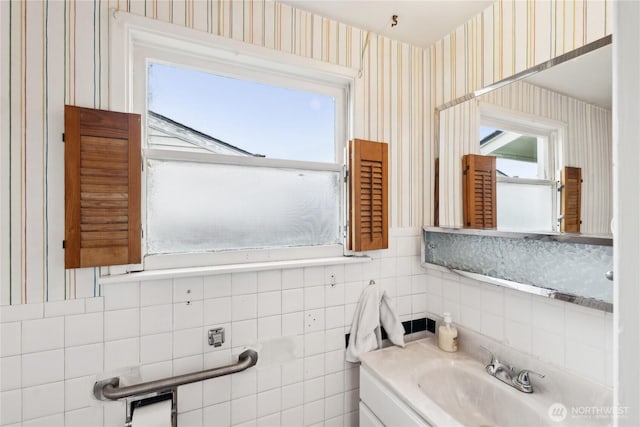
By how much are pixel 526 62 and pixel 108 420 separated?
208cm

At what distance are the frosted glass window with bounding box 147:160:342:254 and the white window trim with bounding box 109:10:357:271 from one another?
40 millimetres

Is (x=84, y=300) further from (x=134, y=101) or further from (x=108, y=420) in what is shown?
(x=134, y=101)

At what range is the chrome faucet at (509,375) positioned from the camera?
109cm

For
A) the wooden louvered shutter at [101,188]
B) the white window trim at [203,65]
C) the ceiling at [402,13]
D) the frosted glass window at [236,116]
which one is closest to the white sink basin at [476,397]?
the white window trim at [203,65]

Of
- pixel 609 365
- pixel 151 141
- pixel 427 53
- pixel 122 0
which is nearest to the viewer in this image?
pixel 609 365

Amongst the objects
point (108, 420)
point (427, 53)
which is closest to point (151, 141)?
point (108, 420)

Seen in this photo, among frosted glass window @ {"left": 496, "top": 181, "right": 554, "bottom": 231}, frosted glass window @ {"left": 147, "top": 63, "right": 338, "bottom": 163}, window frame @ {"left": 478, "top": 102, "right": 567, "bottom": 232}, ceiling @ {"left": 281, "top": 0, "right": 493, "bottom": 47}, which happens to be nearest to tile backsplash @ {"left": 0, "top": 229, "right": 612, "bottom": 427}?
frosted glass window @ {"left": 496, "top": 181, "right": 554, "bottom": 231}

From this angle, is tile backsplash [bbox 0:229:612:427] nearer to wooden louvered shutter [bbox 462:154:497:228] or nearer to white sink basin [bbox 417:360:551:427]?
white sink basin [bbox 417:360:551:427]

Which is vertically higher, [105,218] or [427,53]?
[427,53]

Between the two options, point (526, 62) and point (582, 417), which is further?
point (526, 62)

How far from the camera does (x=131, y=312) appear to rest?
1.04 metres

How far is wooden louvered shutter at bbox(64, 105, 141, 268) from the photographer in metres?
0.93

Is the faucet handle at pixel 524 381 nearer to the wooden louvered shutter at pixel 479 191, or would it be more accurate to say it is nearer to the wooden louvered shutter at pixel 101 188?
the wooden louvered shutter at pixel 479 191

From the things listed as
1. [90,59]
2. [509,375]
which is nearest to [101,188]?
[90,59]
